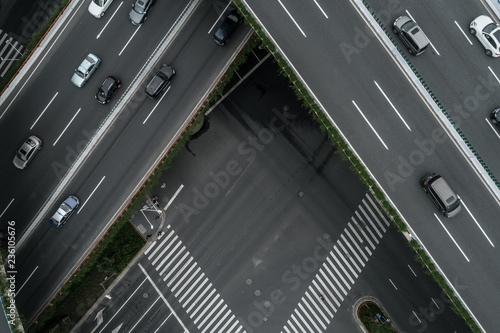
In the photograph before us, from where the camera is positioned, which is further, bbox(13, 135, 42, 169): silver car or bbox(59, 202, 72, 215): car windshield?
bbox(13, 135, 42, 169): silver car

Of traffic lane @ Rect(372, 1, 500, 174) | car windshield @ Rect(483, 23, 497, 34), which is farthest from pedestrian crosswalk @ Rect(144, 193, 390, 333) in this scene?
car windshield @ Rect(483, 23, 497, 34)

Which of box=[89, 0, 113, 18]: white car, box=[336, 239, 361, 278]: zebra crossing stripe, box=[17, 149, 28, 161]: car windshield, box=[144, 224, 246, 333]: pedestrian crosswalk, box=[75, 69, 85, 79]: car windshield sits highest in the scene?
box=[89, 0, 113, 18]: white car

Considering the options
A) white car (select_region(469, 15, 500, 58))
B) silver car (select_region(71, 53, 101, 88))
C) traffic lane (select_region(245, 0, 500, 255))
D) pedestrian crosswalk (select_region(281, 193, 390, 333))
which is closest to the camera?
traffic lane (select_region(245, 0, 500, 255))

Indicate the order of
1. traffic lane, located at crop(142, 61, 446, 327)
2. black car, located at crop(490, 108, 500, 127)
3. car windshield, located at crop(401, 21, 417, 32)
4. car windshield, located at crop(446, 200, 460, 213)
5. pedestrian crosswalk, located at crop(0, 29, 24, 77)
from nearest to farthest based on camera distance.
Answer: car windshield, located at crop(446, 200, 460, 213)
car windshield, located at crop(401, 21, 417, 32)
black car, located at crop(490, 108, 500, 127)
traffic lane, located at crop(142, 61, 446, 327)
pedestrian crosswalk, located at crop(0, 29, 24, 77)

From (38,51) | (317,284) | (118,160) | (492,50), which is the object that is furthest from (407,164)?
(38,51)

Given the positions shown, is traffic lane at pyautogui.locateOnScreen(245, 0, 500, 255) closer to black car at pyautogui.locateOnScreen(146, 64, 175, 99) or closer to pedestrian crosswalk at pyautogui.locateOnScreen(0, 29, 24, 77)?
black car at pyautogui.locateOnScreen(146, 64, 175, 99)

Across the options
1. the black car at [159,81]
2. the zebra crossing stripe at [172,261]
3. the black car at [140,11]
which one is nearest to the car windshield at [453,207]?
the zebra crossing stripe at [172,261]

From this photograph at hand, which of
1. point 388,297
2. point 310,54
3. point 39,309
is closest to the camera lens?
point 310,54

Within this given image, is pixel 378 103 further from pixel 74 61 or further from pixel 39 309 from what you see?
pixel 39 309
